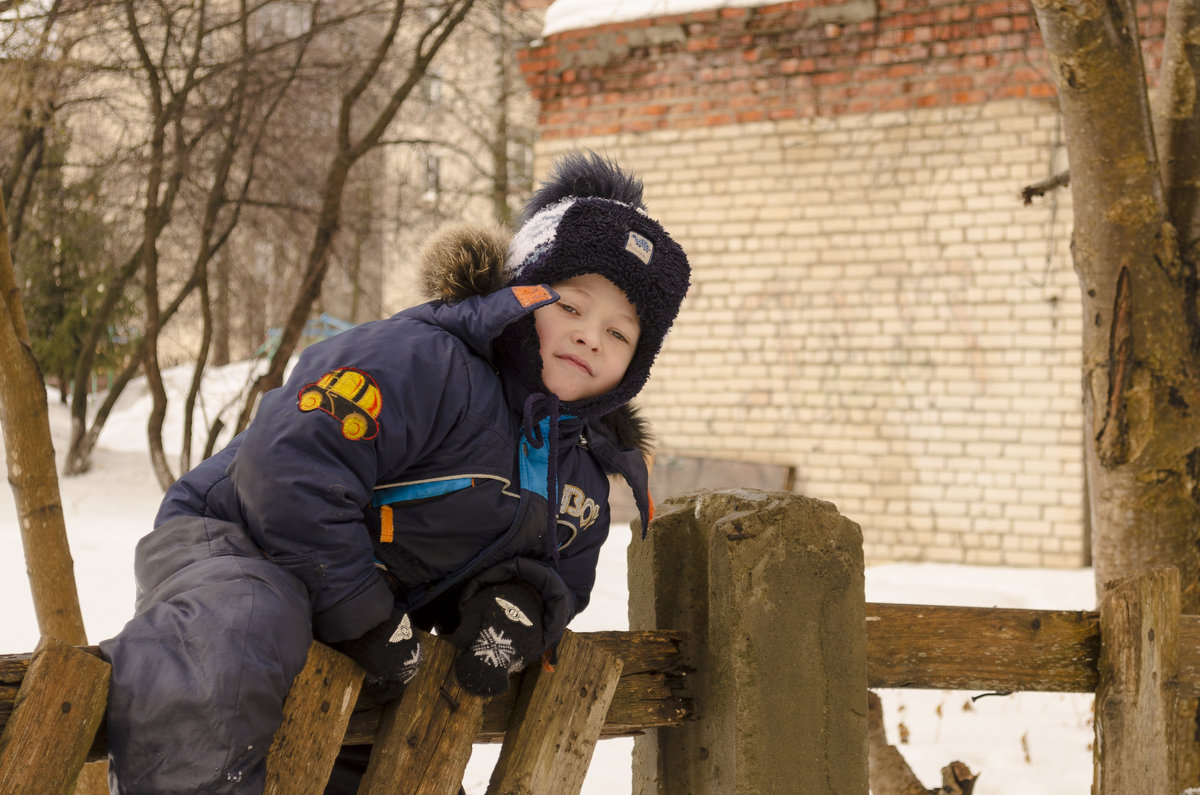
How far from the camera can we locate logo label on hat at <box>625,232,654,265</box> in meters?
1.86

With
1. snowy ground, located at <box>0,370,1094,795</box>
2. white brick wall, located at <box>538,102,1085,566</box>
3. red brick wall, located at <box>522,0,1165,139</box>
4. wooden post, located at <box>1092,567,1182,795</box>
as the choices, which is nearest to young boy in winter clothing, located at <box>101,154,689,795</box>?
wooden post, located at <box>1092,567,1182,795</box>

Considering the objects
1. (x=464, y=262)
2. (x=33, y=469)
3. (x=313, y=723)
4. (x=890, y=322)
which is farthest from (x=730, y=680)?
(x=890, y=322)

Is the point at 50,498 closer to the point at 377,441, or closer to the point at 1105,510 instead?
the point at 377,441

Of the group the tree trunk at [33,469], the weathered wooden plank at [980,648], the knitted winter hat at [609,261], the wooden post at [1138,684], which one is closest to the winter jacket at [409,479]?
the knitted winter hat at [609,261]

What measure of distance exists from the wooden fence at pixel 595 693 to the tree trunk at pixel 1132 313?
72 cm

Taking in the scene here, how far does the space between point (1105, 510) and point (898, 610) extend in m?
1.31

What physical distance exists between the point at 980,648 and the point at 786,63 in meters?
6.51

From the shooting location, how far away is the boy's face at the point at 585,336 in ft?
5.87

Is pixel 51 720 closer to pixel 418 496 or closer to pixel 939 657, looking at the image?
pixel 418 496

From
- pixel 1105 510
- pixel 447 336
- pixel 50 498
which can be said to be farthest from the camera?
pixel 1105 510

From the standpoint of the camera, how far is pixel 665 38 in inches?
315

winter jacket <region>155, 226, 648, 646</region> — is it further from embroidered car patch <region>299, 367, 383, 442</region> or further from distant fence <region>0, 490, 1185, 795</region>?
distant fence <region>0, 490, 1185, 795</region>

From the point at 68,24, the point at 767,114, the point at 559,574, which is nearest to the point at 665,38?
the point at 767,114

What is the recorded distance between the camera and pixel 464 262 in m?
1.83
